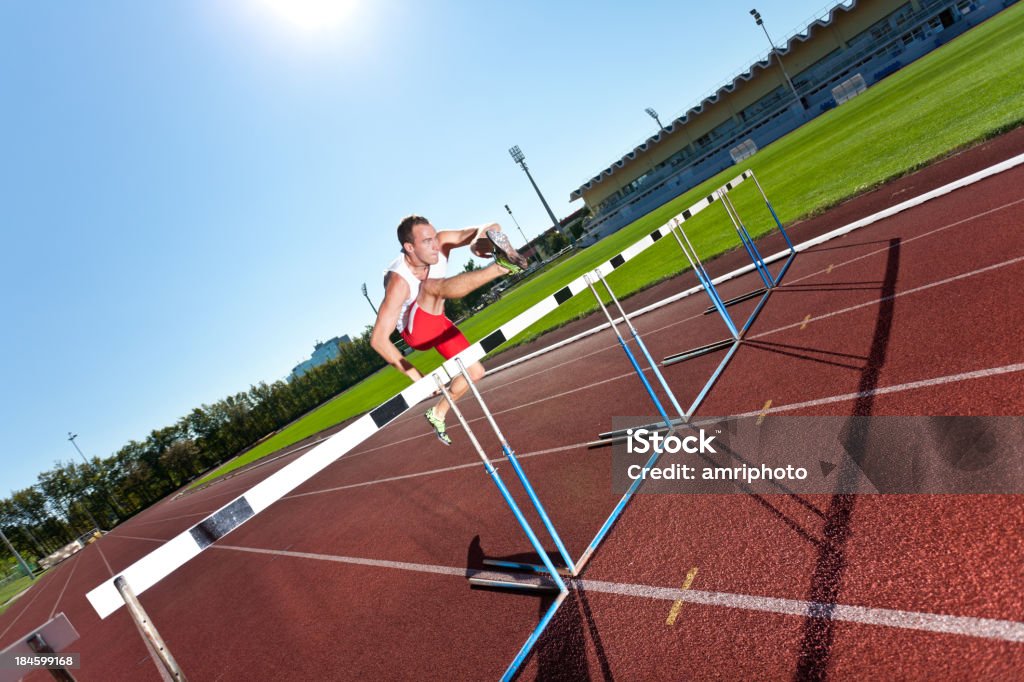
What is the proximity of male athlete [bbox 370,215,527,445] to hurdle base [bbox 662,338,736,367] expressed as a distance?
3.19 meters

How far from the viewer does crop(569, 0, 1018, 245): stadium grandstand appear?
41.4m

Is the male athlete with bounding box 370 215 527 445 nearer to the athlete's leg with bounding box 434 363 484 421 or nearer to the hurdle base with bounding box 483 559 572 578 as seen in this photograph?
the athlete's leg with bounding box 434 363 484 421

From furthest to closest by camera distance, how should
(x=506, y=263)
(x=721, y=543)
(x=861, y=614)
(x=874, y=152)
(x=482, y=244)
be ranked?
(x=874, y=152)
(x=482, y=244)
(x=506, y=263)
(x=721, y=543)
(x=861, y=614)

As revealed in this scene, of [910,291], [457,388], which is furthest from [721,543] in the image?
[910,291]

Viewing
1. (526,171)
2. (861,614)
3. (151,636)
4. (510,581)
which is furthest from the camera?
(526,171)

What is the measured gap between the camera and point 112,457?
5444cm

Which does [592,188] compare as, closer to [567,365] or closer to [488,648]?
[567,365]

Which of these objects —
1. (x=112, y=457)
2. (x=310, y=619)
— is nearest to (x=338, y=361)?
(x=112, y=457)

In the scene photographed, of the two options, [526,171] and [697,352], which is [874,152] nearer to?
[697,352]

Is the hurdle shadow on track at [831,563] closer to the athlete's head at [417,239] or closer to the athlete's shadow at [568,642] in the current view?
the athlete's shadow at [568,642]

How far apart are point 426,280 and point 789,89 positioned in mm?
62823

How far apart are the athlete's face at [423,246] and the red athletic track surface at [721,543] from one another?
2659 mm

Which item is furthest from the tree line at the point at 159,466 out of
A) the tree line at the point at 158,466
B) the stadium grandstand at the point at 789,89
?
the stadium grandstand at the point at 789,89

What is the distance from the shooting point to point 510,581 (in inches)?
149
